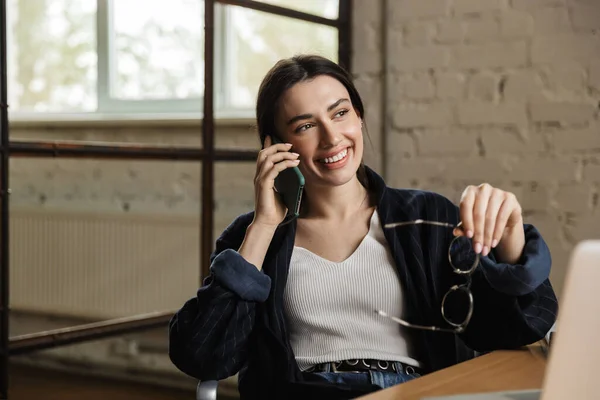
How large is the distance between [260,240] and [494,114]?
1.22 metres

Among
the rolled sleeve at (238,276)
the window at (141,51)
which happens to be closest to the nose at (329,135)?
the rolled sleeve at (238,276)

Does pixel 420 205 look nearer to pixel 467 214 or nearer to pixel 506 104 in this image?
pixel 467 214

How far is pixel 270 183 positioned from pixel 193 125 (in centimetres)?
A: 167

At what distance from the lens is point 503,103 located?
2.50 metres

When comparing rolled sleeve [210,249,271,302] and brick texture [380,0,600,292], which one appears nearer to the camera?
rolled sleeve [210,249,271,302]

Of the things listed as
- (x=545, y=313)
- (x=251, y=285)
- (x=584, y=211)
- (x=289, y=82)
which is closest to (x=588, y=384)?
(x=545, y=313)

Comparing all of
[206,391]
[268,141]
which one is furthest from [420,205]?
[206,391]

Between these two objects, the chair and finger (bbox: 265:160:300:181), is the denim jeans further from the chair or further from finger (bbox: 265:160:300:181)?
finger (bbox: 265:160:300:181)

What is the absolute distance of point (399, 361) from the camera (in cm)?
156

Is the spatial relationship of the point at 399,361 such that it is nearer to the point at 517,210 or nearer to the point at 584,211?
the point at 517,210

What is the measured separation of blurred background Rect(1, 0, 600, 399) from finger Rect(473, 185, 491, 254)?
1.26 metres

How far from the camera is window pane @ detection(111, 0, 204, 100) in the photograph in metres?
3.43

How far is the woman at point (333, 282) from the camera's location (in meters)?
1.46

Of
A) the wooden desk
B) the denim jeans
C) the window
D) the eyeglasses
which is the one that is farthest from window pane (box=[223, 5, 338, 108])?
the wooden desk
